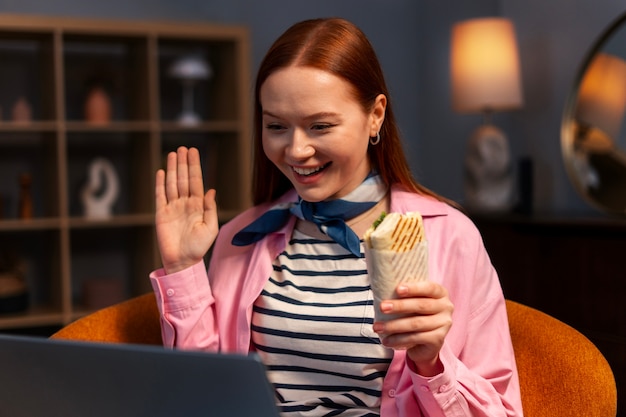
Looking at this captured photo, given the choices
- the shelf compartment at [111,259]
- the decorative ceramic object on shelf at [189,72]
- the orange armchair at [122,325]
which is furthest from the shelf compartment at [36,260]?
the orange armchair at [122,325]

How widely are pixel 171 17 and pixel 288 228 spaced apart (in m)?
3.23

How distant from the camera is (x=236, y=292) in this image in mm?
1701

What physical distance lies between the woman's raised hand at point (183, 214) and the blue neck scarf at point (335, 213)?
0.12 metres

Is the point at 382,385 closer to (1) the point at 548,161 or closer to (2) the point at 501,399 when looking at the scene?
(2) the point at 501,399

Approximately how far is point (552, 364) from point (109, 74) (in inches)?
134

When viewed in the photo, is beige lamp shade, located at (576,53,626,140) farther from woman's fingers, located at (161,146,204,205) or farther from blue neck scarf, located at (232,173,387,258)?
woman's fingers, located at (161,146,204,205)

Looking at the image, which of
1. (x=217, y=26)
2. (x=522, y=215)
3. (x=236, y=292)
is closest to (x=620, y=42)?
(x=522, y=215)

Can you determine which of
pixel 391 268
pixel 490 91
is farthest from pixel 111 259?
pixel 391 268

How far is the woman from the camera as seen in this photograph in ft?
4.82

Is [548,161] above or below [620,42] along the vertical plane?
below

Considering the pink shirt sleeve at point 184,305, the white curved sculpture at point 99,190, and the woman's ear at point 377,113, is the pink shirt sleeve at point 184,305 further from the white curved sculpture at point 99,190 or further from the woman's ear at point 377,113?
the white curved sculpture at point 99,190

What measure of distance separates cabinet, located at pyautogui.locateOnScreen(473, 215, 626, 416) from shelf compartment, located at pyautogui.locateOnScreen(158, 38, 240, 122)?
5.15 ft

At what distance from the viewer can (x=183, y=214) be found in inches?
64.3

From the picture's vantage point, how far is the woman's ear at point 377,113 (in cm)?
158
